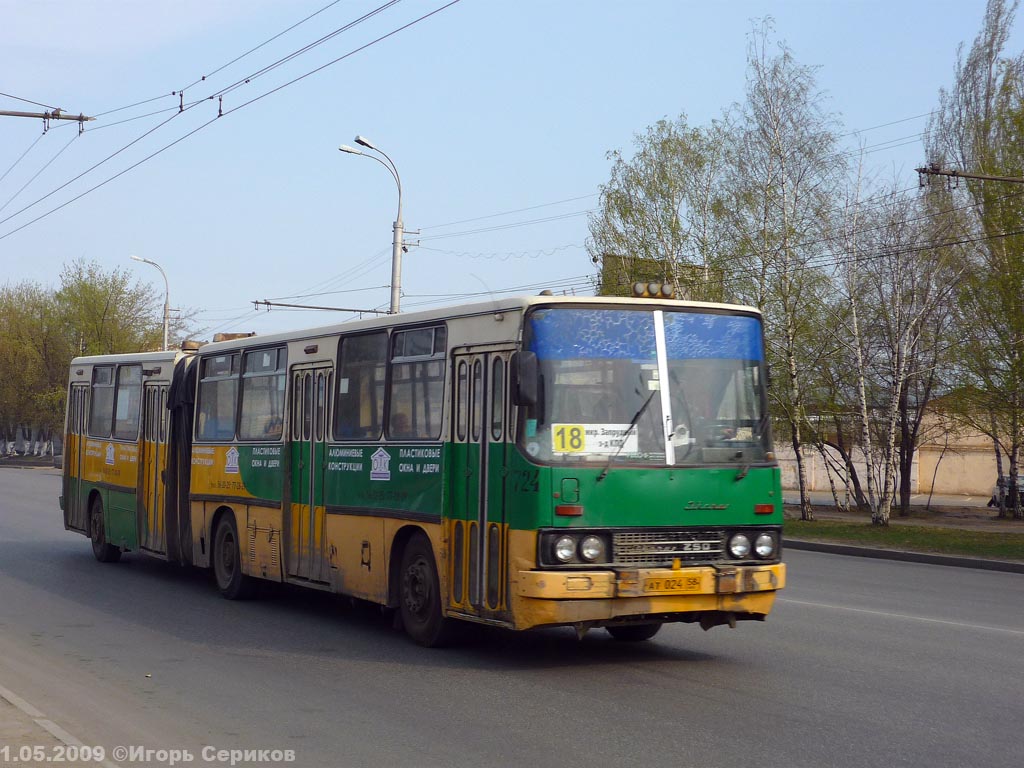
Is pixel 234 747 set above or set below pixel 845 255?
below

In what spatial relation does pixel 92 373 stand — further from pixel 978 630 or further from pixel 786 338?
pixel 786 338

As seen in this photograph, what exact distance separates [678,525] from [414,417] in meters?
2.70

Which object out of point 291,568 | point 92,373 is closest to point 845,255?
point 92,373

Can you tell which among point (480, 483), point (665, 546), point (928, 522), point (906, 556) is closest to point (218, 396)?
point (480, 483)

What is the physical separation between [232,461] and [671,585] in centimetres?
687

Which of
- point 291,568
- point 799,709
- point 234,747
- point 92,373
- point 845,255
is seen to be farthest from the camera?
point 845,255

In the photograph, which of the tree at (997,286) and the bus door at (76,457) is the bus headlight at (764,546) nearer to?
the bus door at (76,457)

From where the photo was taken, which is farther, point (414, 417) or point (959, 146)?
point (959, 146)

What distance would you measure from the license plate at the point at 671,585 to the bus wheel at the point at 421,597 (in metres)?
2.00

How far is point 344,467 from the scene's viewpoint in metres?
12.1

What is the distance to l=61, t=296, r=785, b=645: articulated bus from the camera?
9312mm

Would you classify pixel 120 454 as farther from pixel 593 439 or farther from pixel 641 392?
pixel 641 392

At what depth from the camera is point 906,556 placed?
76.3 ft

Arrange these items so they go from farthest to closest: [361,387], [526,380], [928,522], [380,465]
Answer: [928,522]
[361,387]
[380,465]
[526,380]
